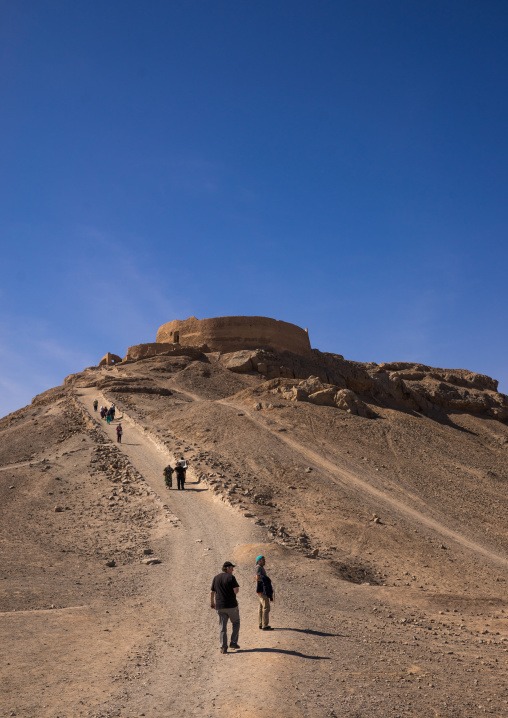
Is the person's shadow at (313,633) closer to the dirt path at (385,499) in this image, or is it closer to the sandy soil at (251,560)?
the sandy soil at (251,560)

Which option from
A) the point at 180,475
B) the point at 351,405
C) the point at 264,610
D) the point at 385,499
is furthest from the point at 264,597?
the point at 351,405

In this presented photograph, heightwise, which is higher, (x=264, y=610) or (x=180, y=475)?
(x=180, y=475)

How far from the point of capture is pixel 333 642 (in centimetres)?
838

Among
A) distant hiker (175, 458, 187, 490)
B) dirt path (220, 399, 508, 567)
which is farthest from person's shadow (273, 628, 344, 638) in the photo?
distant hiker (175, 458, 187, 490)

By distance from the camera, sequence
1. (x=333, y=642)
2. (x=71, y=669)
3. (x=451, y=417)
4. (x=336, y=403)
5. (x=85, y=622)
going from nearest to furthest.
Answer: (x=71, y=669), (x=333, y=642), (x=85, y=622), (x=336, y=403), (x=451, y=417)

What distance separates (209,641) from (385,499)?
14554mm

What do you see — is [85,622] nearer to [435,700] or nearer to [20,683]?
[20,683]

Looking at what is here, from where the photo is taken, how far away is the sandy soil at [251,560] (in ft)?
22.0

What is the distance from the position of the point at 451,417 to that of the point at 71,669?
3690cm

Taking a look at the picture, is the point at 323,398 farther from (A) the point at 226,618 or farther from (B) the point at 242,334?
(A) the point at 226,618

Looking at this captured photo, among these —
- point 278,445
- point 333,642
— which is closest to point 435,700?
point 333,642

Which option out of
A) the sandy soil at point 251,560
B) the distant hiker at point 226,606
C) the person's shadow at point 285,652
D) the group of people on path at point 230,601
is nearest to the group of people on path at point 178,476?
the sandy soil at point 251,560

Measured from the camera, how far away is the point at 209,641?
329 inches

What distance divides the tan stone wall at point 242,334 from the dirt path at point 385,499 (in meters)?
17.6
